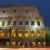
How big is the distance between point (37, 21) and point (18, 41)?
446 centimetres

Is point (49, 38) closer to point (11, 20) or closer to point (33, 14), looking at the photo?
point (33, 14)

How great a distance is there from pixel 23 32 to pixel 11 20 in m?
2.91

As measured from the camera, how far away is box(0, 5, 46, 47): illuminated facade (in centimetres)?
3122

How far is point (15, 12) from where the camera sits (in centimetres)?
3438

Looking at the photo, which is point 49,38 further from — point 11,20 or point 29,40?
point 11,20

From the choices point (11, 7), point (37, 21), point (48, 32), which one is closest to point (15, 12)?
point (11, 7)

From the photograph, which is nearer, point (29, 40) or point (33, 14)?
point (29, 40)

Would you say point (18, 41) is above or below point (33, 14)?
below

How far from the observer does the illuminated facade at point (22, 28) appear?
31.2m

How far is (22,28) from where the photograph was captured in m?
31.9

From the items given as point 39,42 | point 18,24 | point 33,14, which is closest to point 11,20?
point 18,24

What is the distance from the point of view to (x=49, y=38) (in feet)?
→ 108

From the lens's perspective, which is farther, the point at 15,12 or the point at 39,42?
the point at 15,12

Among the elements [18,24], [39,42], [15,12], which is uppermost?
[15,12]
